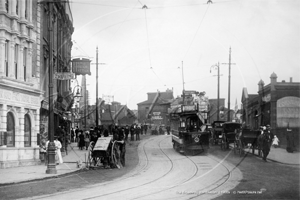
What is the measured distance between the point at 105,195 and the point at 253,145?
14.4m

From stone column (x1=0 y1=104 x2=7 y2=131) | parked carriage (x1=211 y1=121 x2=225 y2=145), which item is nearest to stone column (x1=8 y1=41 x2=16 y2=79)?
stone column (x1=0 y1=104 x2=7 y2=131)

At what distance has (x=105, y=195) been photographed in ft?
37.4

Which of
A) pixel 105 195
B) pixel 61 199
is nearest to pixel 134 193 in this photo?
pixel 105 195

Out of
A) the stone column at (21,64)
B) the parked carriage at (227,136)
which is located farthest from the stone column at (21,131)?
the parked carriage at (227,136)

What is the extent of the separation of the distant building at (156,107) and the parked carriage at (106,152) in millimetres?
56996

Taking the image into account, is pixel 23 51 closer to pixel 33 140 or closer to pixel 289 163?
pixel 33 140

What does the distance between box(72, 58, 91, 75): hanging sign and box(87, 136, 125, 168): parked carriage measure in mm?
3870

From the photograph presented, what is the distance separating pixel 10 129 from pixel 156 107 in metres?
60.4

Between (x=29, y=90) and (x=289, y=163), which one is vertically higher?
(x=29, y=90)

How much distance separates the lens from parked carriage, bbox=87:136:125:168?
18.6 metres

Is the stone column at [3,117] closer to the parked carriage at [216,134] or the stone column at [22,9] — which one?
the stone column at [22,9]

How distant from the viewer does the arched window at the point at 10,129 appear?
63.8 ft

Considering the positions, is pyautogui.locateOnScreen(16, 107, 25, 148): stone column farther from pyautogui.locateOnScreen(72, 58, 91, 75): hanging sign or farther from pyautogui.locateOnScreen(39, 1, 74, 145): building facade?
pyautogui.locateOnScreen(72, 58, 91, 75): hanging sign

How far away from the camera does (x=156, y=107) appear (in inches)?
3132
